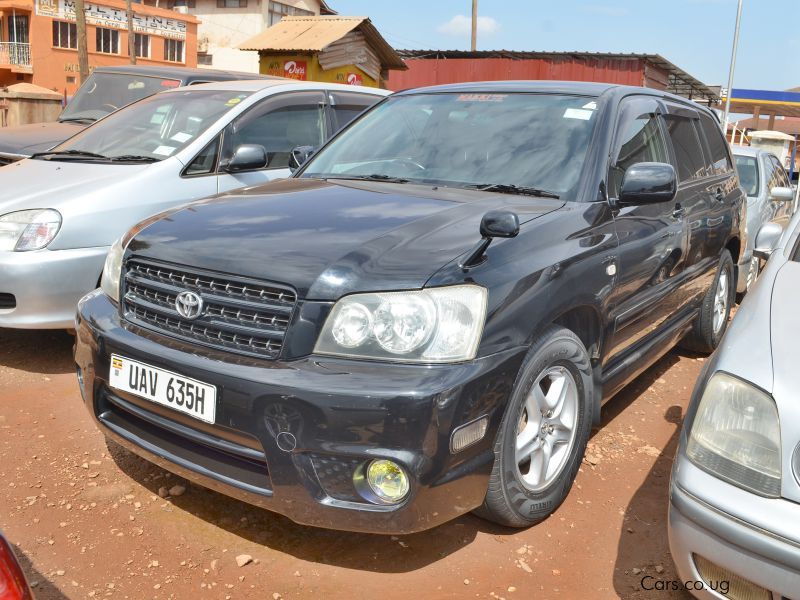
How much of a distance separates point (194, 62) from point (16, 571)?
45.9 metres

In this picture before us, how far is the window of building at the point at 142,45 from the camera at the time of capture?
41.8 metres

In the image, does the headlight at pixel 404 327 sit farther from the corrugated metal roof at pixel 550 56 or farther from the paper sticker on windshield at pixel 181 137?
the corrugated metal roof at pixel 550 56

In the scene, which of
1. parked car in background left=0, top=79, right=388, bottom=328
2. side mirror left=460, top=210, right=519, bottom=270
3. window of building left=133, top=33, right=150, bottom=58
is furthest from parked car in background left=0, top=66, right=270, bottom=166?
window of building left=133, top=33, right=150, bottom=58

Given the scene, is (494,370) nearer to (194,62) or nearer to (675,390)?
(675,390)

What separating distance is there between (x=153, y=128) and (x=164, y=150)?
0.41 m

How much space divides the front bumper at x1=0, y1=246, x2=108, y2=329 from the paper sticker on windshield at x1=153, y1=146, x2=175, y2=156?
1.00 metres

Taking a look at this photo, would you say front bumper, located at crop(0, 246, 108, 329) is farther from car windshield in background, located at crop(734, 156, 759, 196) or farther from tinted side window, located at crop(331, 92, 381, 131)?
car windshield in background, located at crop(734, 156, 759, 196)

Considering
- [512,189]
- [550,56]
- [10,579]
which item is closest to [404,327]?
[512,189]

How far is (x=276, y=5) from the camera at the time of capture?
46.4m

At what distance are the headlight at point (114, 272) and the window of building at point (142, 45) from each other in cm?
4312

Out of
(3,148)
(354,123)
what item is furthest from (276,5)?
(354,123)

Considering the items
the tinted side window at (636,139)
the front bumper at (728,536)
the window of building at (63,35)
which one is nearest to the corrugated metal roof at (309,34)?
the tinted side window at (636,139)

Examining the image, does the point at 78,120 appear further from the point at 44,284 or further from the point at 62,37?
the point at 62,37

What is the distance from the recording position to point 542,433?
2922 millimetres
